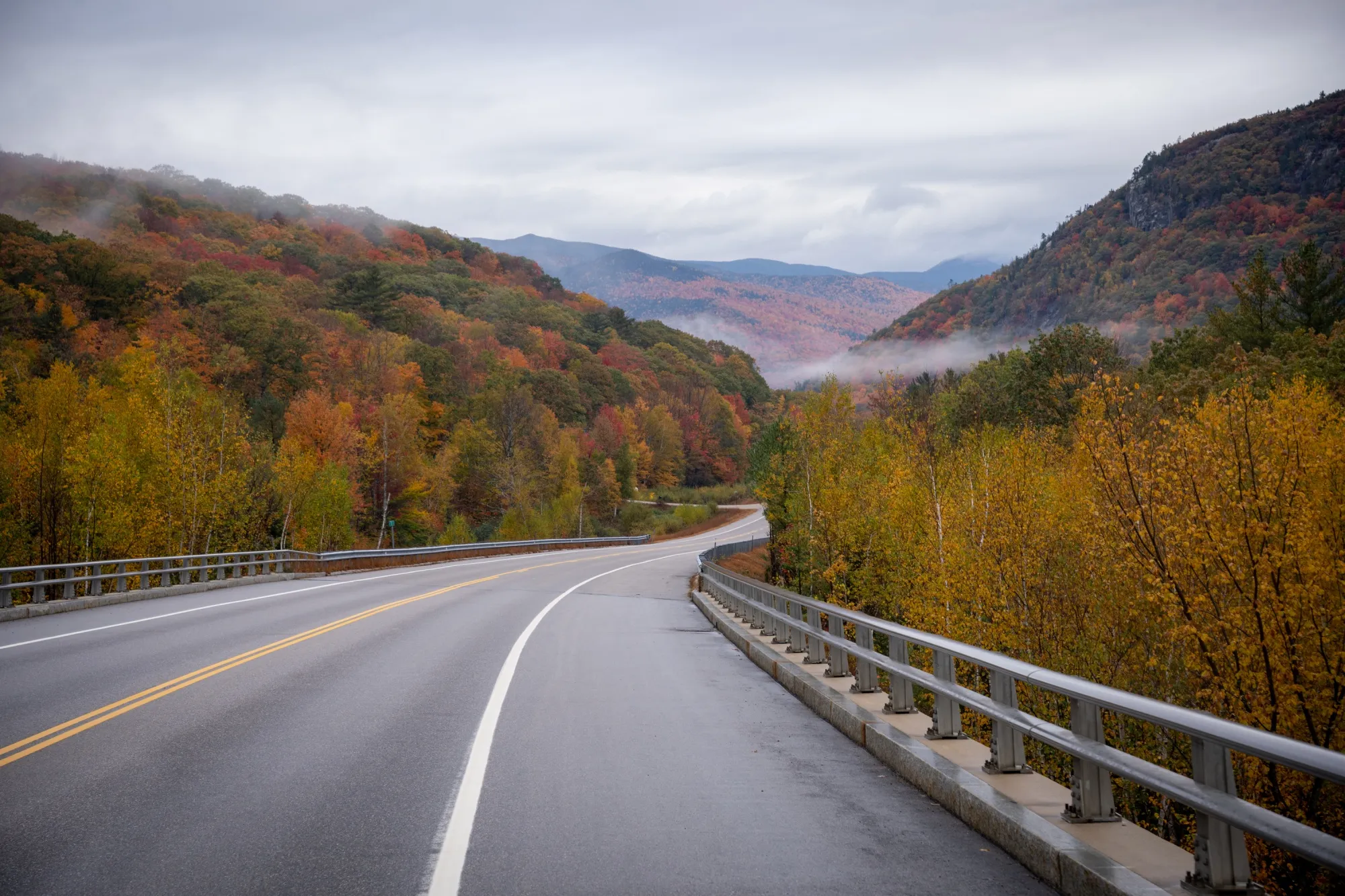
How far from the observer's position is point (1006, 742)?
634 centimetres

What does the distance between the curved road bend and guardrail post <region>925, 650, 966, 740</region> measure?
1.84ft

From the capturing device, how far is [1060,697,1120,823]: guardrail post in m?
5.18

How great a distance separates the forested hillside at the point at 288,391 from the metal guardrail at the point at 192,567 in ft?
8.06

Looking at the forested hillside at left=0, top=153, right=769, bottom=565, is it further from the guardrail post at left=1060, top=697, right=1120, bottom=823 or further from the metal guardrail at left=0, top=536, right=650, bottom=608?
the guardrail post at left=1060, top=697, right=1120, bottom=823

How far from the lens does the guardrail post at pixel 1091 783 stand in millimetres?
5184

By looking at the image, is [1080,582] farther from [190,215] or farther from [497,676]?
[190,215]

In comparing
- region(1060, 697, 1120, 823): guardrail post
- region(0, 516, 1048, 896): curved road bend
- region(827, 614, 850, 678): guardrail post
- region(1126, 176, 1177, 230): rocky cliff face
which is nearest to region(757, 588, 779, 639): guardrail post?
region(0, 516, 1048, 896): curved road bend

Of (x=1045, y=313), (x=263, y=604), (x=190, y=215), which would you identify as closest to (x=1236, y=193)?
(x=1045, y=313)

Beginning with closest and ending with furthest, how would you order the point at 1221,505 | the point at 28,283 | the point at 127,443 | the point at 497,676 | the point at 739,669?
the point at 497,676, the point at 739,669, the point at 1221,505, the point at 127,443, the point at 28,283

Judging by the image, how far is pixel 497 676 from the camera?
38.5 ft

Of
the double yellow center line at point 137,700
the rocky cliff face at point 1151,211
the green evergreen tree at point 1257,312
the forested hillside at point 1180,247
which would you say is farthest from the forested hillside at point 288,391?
the rocky cliff face at point 1151,211

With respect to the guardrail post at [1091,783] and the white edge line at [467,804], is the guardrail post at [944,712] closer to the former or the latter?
the guardrail post at [1091,783]

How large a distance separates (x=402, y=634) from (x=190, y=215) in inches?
5518

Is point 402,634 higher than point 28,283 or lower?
lower
